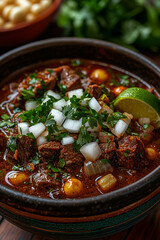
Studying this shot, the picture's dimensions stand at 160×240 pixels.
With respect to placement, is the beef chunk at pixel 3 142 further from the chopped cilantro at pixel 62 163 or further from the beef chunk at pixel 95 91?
the beef chunk at pixel 95 91

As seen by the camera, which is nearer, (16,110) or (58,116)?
(58,116)

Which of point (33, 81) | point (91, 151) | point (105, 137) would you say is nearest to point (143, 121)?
point (105, 137)

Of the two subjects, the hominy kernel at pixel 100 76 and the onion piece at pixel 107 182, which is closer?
the onion piece at pixel 107 182

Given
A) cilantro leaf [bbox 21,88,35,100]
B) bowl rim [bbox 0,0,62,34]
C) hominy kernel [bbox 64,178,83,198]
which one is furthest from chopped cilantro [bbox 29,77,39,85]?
bowl rim [bbox 0,0,62,34]

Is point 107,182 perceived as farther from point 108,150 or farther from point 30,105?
point 30,105

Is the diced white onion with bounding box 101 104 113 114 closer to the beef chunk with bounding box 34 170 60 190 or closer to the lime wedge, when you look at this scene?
the lime wedge

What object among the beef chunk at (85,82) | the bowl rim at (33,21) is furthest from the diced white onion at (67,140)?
the bowl rim at (33,21)
